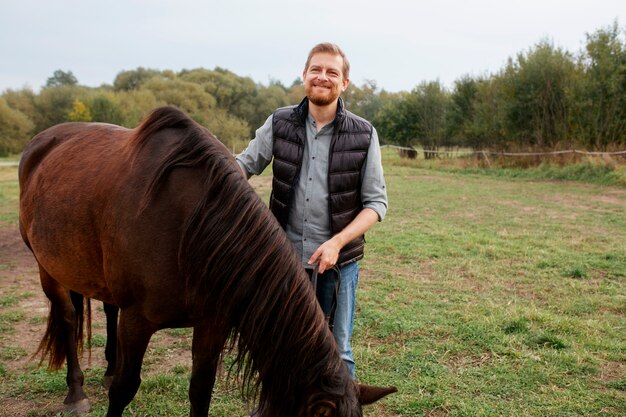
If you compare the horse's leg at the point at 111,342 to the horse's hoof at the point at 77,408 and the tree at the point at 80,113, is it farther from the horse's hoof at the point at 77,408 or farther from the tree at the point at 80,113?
the tree at the point at 80,113

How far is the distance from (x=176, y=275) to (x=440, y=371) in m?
2.17

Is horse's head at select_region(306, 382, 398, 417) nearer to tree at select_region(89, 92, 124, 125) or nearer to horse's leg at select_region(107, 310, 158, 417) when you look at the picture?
horse's leg at select_region(107, 310, 158, 417)

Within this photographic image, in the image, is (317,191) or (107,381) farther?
(107,381)

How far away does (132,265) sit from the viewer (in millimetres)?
2139

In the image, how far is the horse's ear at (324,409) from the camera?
61.2 inches

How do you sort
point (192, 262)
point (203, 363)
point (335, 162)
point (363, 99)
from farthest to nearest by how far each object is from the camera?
point (363, 99), point (335, 162), point (203, 363), point (192, 262)

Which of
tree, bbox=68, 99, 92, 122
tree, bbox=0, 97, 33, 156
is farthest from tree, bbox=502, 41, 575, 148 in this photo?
tree, bbox=0, 97, 33, 156

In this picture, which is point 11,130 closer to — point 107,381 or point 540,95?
point 540,95

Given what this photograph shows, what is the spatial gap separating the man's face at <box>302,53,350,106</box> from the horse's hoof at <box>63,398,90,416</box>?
2.34m

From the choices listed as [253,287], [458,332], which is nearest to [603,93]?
[458,332]

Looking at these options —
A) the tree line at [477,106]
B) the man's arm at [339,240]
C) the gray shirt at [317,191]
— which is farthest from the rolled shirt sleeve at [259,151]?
the tree line at [477,106]

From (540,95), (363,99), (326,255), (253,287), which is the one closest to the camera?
(253,287)

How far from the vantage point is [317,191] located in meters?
2.45

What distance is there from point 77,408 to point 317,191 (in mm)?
2031
